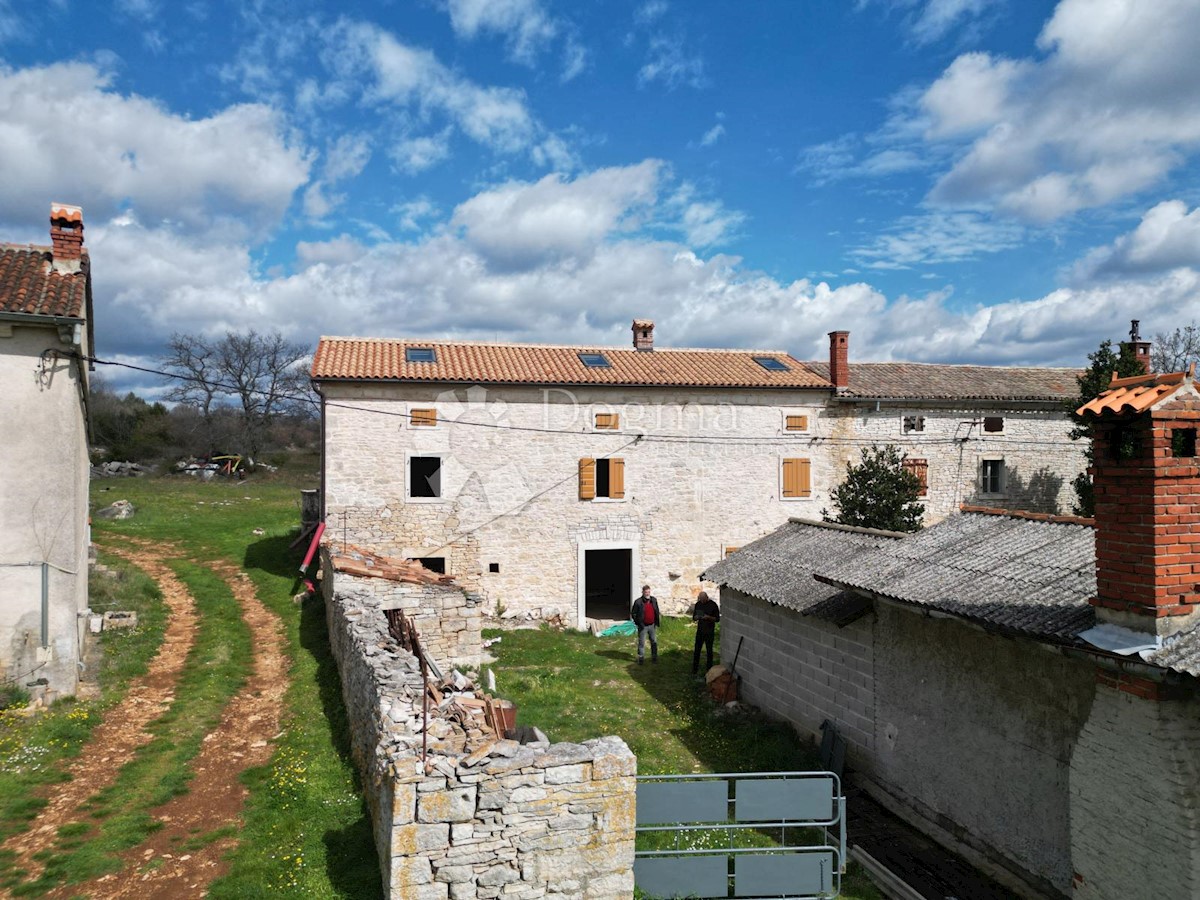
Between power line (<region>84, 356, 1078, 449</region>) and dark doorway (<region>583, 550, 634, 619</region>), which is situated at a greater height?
power line (<region>84, 356, 1078, 449</region>)

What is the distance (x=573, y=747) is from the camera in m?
6.31

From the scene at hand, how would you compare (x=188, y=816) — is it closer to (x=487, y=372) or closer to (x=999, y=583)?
(x=999, y=583)

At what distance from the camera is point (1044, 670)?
7.06m

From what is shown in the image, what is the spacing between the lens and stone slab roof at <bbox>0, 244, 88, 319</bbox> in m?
10.8

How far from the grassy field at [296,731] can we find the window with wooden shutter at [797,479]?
5615mm

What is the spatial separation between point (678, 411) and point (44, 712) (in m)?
16.3

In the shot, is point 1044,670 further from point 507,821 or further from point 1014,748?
point 507,821

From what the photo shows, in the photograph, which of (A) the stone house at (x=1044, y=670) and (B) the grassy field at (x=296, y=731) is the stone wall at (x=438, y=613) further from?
(A) the stone house at (x=1044, y=670)

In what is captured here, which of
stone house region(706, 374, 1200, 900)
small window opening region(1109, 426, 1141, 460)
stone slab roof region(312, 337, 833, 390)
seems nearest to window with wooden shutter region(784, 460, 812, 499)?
stone slab roof region(312, 337, 833, 390)

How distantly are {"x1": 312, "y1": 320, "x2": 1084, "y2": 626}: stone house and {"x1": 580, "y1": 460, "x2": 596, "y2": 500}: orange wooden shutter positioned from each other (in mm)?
41

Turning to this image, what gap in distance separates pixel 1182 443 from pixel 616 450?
54.3 ft

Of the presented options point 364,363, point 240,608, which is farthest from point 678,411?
point 240,608

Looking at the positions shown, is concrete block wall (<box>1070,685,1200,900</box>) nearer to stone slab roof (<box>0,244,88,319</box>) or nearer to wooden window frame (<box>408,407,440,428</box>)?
stone slab roof (<box>0,244,88,319</box>)

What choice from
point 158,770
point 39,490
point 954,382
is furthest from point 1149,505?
point 954,382
